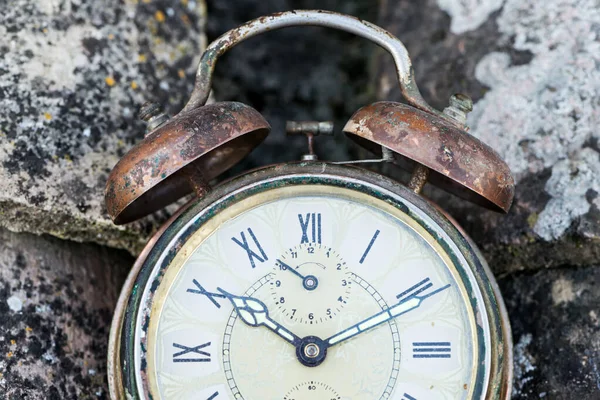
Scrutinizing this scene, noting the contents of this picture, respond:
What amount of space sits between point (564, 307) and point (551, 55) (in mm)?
647

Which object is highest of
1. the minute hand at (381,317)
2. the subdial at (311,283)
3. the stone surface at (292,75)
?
the stone surface at (292,75)

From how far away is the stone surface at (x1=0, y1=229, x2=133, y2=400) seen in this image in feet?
5.40

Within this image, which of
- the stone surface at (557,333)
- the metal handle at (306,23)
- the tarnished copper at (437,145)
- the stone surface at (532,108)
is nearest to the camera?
the tarnished copper at (437,145)

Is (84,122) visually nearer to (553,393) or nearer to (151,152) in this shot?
(151,152)

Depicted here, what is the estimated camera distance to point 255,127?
59.7 inches

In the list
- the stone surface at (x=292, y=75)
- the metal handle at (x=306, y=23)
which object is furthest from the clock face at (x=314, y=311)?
the stone surface at (x=292, y=75)

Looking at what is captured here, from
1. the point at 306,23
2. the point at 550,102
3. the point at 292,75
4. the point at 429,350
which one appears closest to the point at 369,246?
Answer: the point at 429,350

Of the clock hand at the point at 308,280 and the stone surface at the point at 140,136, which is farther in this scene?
the stone surface at the point at 140,136

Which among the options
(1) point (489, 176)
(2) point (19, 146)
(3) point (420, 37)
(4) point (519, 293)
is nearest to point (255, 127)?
(1) point (489, 176)

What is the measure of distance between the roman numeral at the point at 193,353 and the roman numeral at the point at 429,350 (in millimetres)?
402

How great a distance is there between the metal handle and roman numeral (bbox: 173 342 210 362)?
475 millimetres

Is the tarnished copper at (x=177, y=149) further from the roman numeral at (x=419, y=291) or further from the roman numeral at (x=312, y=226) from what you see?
the roman numeral at (x=419, y=291)

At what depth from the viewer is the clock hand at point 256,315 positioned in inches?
57.9

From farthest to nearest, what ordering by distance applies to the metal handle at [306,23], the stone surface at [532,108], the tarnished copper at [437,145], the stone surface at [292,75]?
1. the stone surface at [292,75]
2. the stone surface at [532,108]
3. the metal handle at [306,23]
4. the tarnished copper at [437,145]
